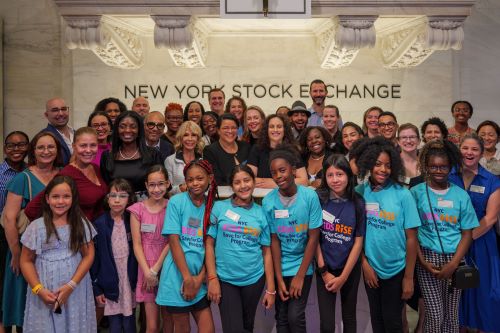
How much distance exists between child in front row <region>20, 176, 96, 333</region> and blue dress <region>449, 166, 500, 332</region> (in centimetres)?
267

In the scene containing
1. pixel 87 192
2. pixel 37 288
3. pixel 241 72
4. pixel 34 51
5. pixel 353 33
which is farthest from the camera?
pixel 241 72

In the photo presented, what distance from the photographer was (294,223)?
379 centimetres

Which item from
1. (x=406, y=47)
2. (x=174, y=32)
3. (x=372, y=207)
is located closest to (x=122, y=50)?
(x=174, y=32)

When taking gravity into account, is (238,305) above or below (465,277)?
below

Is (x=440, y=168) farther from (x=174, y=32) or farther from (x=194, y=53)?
(x=194, y=53)

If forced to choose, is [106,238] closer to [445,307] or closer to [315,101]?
[445,307]

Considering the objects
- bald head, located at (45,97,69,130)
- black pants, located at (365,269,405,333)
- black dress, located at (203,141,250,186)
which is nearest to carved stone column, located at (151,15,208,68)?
bald head, located at (45,97,69,130)

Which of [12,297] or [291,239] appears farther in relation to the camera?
[12,297]

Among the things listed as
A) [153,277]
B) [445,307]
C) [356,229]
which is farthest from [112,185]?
[445,307]

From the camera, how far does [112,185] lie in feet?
13.3

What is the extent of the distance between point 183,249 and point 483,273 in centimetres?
220

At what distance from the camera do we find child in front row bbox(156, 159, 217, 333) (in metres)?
3.79

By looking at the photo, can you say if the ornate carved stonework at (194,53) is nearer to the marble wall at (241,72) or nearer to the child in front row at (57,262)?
the marble wall at (241,72)

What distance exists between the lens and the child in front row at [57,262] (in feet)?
12.4
